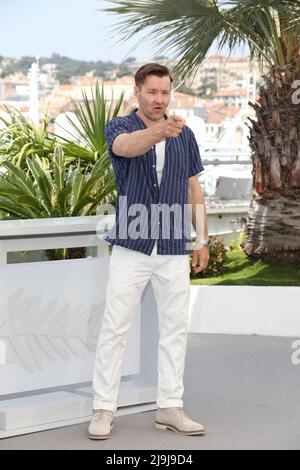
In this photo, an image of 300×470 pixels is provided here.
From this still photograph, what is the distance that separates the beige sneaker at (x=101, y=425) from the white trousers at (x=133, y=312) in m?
0.03

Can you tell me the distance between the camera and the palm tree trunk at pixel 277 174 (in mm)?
10164

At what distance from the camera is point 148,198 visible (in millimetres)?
5020

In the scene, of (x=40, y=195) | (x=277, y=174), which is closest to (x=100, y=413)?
(x=40, y=195)

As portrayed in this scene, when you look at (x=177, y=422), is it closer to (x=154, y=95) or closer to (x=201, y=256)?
(x=201, y=256)

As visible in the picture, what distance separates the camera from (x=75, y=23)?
402 ft

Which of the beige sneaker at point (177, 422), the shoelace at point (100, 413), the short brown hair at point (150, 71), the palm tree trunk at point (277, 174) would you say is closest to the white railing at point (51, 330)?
the shoelace at point (100, 413)

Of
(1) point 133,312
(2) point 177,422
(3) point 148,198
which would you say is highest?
(3) point 148,198

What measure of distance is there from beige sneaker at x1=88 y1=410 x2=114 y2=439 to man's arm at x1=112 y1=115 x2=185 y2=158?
1270mm

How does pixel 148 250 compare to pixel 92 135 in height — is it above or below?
below

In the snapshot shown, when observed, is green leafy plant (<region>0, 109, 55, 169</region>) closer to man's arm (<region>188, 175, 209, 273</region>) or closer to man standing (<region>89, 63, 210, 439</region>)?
man's arm (<region>188, 175, 209, 273</region>)

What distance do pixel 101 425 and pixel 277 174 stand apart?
18.6 feet

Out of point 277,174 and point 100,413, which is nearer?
point 100,413

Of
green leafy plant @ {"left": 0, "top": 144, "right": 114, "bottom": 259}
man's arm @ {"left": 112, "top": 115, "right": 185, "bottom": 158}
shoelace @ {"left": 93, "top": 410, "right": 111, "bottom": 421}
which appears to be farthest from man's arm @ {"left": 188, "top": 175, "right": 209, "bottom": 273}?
green leafy plant @ {"left": 0, "top": 144, "right": 114, "bottom": 259}
